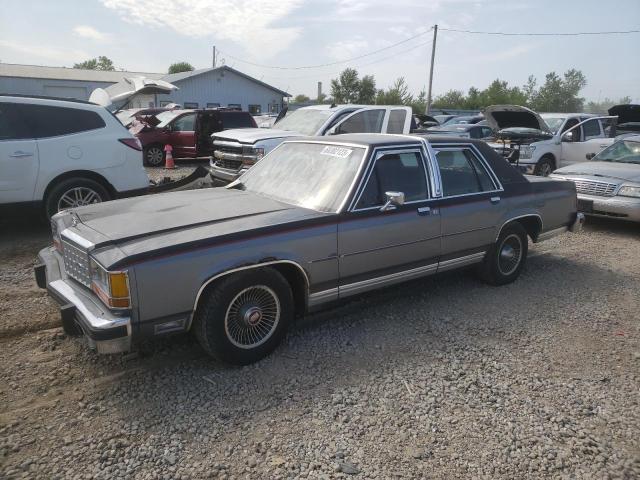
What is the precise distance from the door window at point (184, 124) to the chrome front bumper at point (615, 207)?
11.1m

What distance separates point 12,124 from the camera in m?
6.00

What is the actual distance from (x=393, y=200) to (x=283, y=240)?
0.99 meters

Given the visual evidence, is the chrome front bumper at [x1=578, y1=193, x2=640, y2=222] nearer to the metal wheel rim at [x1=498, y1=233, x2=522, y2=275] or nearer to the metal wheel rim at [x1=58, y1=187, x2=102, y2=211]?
the metal wheel rim at [x1=498, y1=233, x2=522, y2=275]

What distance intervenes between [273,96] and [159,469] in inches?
1486

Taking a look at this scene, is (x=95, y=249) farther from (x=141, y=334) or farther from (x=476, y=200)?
(x=476, y=200)

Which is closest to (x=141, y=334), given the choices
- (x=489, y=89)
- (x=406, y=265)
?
(x=406, y=265)

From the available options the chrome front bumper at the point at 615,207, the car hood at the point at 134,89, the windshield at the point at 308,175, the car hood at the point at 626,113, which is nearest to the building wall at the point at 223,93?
the car hood at the point at 134,89

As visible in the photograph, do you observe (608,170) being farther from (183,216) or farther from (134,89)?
(134,89)

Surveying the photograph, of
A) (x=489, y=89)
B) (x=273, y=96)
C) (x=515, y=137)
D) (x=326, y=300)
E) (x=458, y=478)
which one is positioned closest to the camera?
(x=458, y=478)

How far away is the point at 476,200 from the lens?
15.4ft

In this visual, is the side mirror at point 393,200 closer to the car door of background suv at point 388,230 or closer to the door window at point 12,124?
the car door of background suv at point 388,230

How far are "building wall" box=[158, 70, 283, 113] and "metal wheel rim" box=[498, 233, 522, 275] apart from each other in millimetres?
30725

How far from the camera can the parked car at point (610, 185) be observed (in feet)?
24.5

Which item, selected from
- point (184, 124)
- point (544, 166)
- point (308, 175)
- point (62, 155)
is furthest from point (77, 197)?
point (544, 166)
